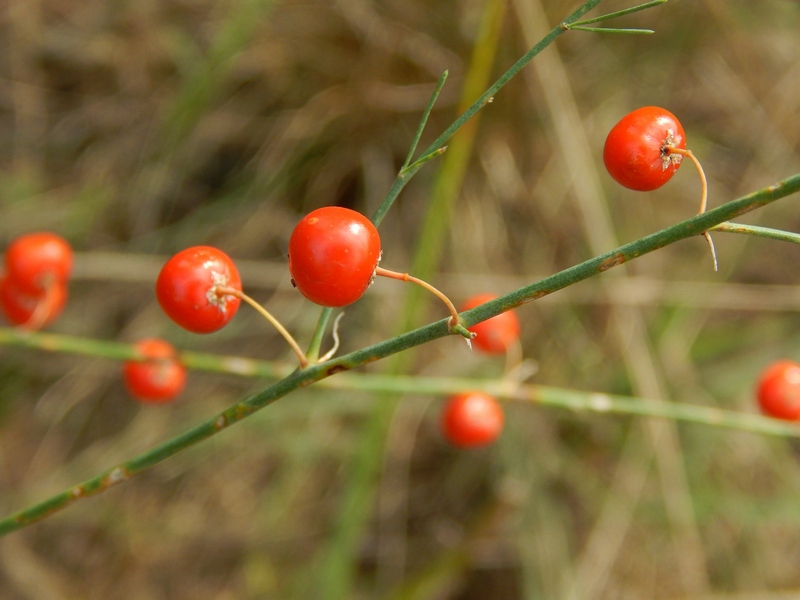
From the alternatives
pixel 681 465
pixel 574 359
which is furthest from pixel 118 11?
pixel 681 465

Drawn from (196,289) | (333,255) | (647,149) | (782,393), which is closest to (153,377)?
(196,289)

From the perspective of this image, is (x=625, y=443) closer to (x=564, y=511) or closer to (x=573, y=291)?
(x=564, y=511)

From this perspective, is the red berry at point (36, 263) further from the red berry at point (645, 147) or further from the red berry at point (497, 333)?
the red berry at point (645, 147)

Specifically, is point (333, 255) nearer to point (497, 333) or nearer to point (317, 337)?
point (317, 337)

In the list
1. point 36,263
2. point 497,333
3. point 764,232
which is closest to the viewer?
point 764,232

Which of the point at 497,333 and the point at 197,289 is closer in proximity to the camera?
the point at 197,289

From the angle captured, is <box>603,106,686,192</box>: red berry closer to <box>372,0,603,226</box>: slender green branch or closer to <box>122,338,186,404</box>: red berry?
<box>372,0,603,226</box>: slender green branch

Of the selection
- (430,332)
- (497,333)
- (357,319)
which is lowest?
(430,332)
